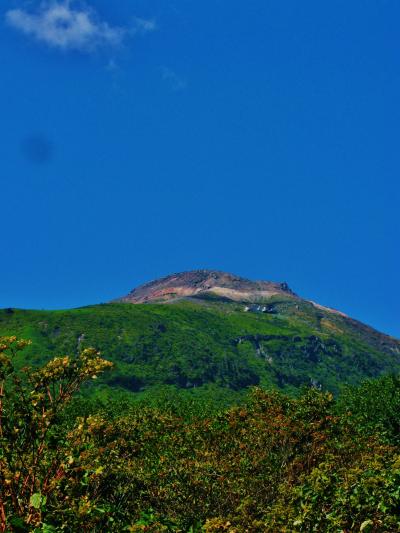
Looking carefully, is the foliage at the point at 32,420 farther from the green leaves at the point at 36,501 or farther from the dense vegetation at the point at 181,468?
the green leaves at the point at 36,501

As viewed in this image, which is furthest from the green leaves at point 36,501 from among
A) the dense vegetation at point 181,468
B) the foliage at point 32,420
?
the foliage at point 32,420

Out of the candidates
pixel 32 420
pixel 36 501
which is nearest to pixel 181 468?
pixel 32 420

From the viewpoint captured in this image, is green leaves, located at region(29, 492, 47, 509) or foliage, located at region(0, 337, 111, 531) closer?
green leaves, located at region(29, 492, 47, 509)

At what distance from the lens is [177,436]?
4359 cm

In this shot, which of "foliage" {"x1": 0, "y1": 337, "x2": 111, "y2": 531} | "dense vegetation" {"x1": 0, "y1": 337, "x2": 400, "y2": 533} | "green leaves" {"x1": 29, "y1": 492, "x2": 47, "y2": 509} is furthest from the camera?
"dense vegetation" {"x1": 0, "y1": 337, "x2": 400, "y2": 533}

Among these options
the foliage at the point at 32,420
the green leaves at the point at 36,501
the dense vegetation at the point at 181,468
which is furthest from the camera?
the dense vegetation at the point at 181,468

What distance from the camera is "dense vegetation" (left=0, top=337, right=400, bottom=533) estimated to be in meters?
12.8

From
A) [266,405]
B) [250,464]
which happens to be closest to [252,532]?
[250,464]

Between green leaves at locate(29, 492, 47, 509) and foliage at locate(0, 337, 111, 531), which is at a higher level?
foliage at locate(0, 337, 111, 531)

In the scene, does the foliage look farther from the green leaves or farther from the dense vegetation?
the green leaves

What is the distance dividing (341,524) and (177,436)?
3134 cm

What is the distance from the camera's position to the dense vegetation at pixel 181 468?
42.1 feet

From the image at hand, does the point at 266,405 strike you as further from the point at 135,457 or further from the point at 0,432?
the point at 0,432

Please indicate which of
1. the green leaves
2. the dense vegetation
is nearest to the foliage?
the dense vegetation
